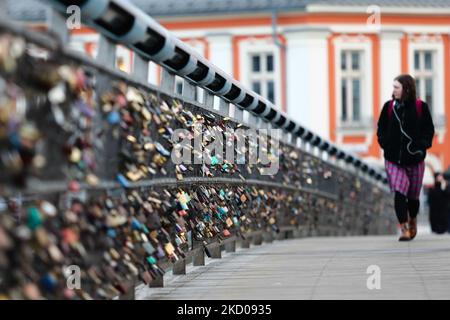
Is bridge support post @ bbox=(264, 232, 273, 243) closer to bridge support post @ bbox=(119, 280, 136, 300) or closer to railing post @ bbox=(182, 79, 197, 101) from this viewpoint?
railing post @ bbox=(182, 79, 197, 101)

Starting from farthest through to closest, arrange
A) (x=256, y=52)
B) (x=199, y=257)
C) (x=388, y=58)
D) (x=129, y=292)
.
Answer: (x=256, y=52) < (x=388, y=58) < (x=199, y=257) < (x=129, y=292)

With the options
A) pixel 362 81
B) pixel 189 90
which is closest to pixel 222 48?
pixel 362 81

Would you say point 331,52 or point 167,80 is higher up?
point 331,52

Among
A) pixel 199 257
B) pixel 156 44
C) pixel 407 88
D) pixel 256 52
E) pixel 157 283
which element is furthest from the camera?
pixel 256 52

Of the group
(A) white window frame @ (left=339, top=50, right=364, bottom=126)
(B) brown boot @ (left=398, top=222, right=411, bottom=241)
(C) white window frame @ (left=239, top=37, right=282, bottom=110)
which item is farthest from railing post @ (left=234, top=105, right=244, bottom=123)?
(A) white window frame @ (left=339, top=50, right=364, bottom=126)

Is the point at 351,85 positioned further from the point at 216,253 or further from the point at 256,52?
the point at 216,253

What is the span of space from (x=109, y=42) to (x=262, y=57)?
46167mm

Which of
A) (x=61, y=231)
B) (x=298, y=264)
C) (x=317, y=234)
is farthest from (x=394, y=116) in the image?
(x=61, y=231)

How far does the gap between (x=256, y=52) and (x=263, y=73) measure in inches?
30.0

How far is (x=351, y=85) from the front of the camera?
174 ft

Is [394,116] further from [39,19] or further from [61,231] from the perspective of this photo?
[39,19]

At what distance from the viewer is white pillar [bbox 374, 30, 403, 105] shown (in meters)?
52.4

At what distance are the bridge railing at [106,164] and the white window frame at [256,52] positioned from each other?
40449 millimetres
